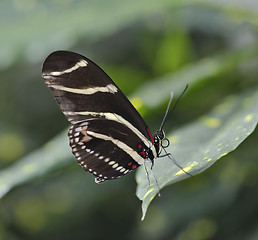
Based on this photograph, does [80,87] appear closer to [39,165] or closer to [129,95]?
[39,165]

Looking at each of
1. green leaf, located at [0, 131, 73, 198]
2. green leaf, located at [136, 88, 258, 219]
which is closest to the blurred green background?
green leaf, located at [0, 131, 73, 198]

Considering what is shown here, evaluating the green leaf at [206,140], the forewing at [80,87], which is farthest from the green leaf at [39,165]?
the green leaf at [206,140]

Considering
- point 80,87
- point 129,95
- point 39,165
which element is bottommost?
point 129,95

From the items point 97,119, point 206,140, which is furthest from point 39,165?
point 206,140

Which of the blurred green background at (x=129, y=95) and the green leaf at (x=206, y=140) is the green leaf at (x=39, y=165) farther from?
the green leaf at (x=206, y=140)

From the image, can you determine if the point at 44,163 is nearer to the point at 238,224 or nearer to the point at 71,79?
the point at 71,79

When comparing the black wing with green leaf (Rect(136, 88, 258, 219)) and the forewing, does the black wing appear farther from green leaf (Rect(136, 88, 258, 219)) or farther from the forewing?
green leaf (Rect(136, 88, 258, 219))
